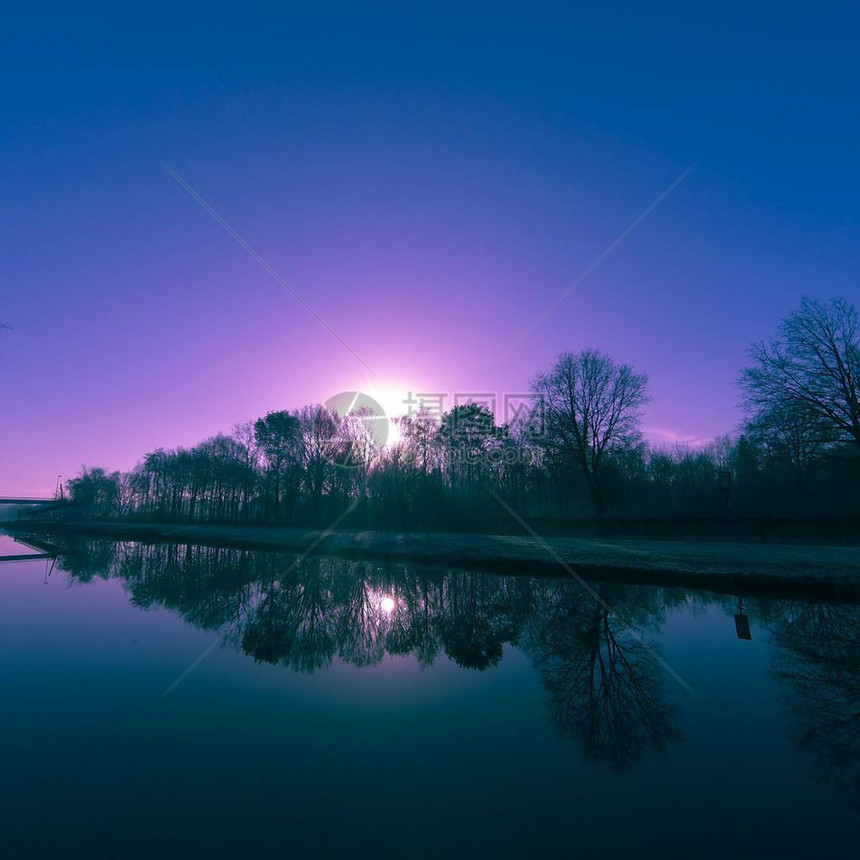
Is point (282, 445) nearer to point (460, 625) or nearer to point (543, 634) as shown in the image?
point (460, 625)

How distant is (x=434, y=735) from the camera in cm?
571

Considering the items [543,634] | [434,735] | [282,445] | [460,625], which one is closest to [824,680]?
[543,634]

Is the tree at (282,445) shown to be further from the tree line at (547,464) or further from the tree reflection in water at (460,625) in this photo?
the tree reflection in water at (460,625)

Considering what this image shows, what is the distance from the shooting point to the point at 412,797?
439cm

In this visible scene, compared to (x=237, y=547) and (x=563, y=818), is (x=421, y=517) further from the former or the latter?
(x=563, y=818)

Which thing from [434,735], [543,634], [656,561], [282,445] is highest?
[282,445]

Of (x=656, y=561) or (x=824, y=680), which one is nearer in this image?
(x=824, y=680)

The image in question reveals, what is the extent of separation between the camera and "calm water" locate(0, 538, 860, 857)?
3.92m

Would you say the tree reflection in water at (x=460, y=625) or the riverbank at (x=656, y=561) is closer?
the tree reflection in water at (x=460, y=625)

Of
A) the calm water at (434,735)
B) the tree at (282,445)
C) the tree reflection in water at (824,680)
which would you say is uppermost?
the tree at (282,445)

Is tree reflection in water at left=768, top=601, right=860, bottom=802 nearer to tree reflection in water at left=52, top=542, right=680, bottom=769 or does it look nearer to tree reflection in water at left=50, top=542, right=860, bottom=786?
tree reflection in water at left=50, top=542, right=860, bottom=786

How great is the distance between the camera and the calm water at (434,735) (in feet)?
12.9

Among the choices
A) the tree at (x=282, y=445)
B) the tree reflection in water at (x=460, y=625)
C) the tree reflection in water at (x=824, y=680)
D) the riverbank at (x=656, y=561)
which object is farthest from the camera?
the tree at (x=282, y=445)

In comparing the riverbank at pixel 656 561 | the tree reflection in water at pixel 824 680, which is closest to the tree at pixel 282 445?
the riverbank at pixel 656 561
